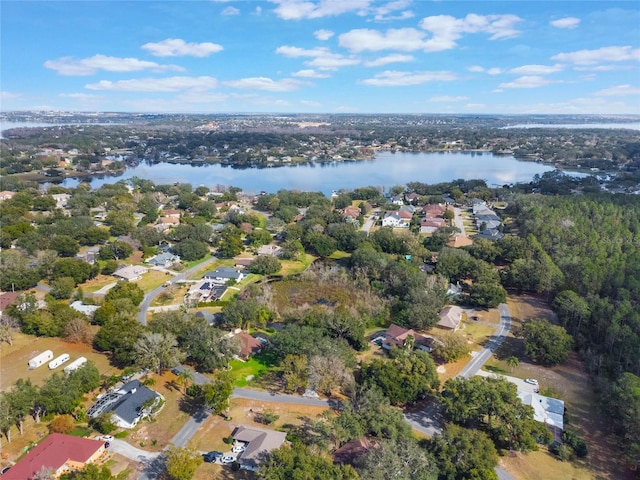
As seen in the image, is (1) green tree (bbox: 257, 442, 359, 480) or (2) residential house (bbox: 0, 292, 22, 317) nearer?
(1) green tree (bbox: 257, 442, 359, 480)

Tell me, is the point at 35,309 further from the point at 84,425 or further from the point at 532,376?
the point at 532,376

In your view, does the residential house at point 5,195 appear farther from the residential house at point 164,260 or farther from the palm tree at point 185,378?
the palm tree at point 185,378

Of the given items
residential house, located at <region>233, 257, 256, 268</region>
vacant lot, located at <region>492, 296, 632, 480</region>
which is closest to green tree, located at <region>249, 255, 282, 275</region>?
residential house, located at <region>233, 257, 256, 268</region>

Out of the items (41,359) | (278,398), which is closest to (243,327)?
(278,398)

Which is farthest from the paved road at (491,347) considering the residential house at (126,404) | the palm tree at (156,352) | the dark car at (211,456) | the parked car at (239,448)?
the residential house at (126,404)

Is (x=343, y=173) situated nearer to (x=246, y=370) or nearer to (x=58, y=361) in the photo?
(x=246, y=370)

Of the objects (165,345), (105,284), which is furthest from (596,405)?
(105,284)

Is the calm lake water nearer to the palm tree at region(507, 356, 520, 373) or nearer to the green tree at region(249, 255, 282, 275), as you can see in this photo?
the green tree at region(249, 255, 282, 275)

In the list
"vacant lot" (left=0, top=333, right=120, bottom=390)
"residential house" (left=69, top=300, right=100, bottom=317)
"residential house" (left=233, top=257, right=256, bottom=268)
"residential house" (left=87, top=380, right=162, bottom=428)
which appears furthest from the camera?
"residential house" (left=233, top=257, right=256, bottom=268)
